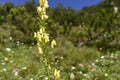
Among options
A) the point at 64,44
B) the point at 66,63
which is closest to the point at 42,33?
the point at 66,63

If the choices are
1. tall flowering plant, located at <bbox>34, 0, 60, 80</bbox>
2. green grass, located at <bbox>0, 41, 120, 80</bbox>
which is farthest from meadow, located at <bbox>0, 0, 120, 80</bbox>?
tall flowering plant, located at <bbox>34, 0, 60, 80</bbox>

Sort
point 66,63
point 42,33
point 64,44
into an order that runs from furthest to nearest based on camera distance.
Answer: point 64,44 → point 66,63 → point 42,33

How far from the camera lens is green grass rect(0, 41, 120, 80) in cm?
897

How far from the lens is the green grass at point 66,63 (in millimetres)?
8969

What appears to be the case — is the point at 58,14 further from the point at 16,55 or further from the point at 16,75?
the point at 16,75

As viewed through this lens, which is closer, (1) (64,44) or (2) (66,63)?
(2) (66,63)

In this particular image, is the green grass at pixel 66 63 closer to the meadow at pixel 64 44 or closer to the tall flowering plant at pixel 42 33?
the meadow at pixel 64 44

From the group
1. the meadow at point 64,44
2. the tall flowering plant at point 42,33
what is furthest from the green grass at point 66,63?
the tall flowering plant at point 42,33

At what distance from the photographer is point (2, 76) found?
28.9ft

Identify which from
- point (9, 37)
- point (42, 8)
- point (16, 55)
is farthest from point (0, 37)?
point (42, 8)

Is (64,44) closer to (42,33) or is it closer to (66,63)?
(66,63)

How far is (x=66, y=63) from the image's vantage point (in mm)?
9922

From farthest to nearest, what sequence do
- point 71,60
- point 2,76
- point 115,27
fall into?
point 115,27 < point 71,60 < point 2,76

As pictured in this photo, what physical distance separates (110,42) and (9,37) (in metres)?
3.07
